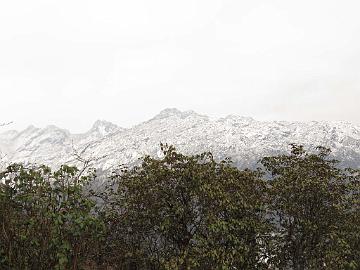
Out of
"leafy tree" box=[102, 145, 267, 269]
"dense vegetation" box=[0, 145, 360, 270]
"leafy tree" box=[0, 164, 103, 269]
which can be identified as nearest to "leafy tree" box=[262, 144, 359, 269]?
"dense vegetation" box=[0, 145, 360, 270]

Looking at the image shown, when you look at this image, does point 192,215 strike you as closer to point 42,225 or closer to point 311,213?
point 311,213

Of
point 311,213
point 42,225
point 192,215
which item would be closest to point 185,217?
point 192,215

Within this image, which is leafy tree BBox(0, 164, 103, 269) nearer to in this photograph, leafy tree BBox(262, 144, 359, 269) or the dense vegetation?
the dense vegetation

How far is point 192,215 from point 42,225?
35.8ft

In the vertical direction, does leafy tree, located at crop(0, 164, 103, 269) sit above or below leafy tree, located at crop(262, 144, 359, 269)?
above

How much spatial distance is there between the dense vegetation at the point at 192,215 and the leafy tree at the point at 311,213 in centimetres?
7

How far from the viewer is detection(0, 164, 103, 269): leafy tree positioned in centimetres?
1198

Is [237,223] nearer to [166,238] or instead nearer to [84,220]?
[166,238]

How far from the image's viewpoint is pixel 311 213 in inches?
1018

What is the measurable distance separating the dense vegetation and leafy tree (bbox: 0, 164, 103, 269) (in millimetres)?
45

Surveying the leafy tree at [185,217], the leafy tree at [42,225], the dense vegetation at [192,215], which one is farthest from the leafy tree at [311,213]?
the leafy tree at [42,225]

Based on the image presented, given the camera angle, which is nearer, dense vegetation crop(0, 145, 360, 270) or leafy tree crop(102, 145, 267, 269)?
dense vegetation crop(0, 145, 360, 270)

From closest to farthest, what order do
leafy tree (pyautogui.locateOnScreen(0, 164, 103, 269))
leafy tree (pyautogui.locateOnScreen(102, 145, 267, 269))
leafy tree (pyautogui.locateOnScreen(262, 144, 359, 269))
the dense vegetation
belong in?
1. leafy tree (pyautogui.locateOnScreen(0, 164, 103, 269))
2. the dense vegetation
3. leafy tree (pyautogui.locateOnScreen(102, 145, 267, 269))
4. leafy tree (pyautogui.locateOnScreen(262, 144, 359, 269))

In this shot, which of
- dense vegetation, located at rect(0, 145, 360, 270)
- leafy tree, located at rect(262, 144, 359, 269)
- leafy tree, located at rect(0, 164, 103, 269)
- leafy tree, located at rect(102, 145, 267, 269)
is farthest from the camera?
leafy tree, located at rect(262, 144, 359, 269)
